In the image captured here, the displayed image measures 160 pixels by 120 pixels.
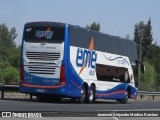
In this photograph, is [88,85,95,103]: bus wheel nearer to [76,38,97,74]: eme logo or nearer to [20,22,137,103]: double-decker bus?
[20,22,137,103]: double-decker bus

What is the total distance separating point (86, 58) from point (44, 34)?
3.12 meters

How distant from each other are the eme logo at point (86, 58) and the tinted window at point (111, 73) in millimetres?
776

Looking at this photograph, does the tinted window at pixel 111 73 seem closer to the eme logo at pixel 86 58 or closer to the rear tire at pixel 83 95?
the eme logo at pixel 86 58

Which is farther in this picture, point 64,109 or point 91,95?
point 91,95

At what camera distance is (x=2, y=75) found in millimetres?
66125

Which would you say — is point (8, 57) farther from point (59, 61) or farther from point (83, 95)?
point (59, 61)

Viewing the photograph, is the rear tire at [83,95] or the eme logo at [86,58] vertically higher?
the eme logo at [86,58]

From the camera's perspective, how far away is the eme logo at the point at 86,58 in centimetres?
3117

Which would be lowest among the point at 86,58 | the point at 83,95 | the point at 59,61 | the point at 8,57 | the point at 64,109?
the point at 64,109

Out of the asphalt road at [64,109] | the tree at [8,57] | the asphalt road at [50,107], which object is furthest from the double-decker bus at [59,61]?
the tree at [8,57]

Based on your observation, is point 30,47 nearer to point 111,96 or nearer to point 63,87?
point 63,87

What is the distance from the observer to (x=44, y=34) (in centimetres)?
3019

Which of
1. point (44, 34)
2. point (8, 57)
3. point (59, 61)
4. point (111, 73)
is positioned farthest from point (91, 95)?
point (8, 57)

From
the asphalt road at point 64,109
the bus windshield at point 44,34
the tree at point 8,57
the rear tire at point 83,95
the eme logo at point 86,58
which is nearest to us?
the asphalt road at point 64,109
